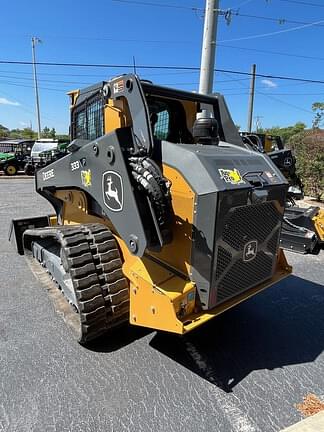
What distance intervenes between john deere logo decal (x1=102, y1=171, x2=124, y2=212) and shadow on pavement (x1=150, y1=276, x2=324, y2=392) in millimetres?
1368

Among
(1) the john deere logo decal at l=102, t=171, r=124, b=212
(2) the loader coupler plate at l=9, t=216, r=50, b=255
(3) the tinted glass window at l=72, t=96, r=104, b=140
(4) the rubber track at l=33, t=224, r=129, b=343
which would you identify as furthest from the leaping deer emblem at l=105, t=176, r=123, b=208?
(2) the loader coupler plate at l=9, t=216, r=50, b=255

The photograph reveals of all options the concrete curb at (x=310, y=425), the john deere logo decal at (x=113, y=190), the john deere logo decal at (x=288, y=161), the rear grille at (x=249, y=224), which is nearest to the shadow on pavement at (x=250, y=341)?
the concrete curb at (x=310, y=425)

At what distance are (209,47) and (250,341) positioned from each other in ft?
22.5

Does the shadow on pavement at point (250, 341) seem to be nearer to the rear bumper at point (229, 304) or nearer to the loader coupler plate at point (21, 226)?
the rear bumper at point (229, 304)

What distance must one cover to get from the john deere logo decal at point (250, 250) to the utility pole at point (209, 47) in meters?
5.85

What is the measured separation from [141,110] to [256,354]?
2.39 meters

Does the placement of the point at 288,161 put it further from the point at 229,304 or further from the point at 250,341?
the point at 229,304

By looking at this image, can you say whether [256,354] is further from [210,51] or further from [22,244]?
[210,51]

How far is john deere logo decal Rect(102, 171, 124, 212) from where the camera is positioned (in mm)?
2633

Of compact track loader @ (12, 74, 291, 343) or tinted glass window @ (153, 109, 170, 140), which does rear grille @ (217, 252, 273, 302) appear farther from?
tinted glass window @ (153, 109, 170, 140)

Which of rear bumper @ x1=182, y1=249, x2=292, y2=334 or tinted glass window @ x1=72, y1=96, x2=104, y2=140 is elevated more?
tinted glass window @ x1=72, y1=96, x2=104, y2=140

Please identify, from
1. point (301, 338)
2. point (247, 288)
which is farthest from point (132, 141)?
point (301, 338)

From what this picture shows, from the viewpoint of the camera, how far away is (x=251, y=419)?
2.27 meters

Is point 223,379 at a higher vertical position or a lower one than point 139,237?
lower
